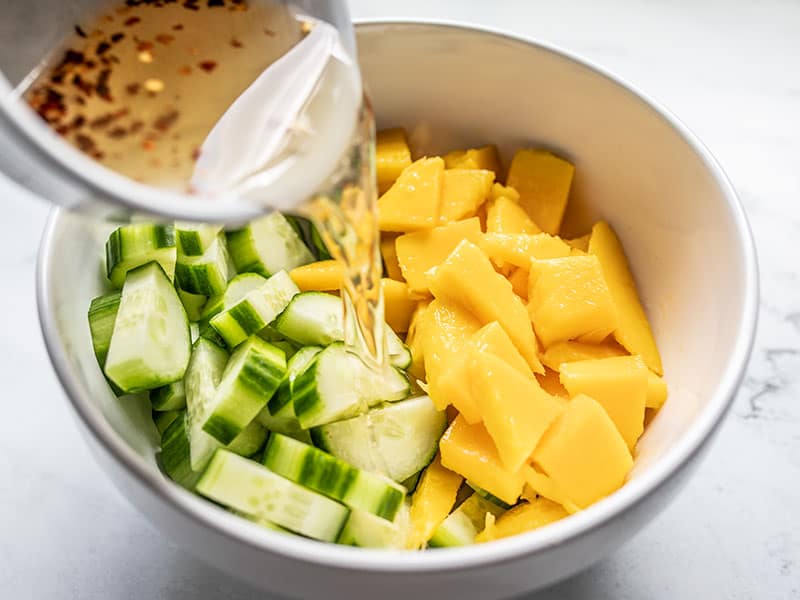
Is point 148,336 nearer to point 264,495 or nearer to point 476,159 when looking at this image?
point 264,495

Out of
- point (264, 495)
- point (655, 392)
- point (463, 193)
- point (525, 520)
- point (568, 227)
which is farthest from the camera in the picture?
point (568, 227)

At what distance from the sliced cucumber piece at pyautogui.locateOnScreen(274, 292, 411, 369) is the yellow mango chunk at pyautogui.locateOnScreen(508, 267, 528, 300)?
0.24 meters

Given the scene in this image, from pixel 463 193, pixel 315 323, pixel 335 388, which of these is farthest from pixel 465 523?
pixel 463 193

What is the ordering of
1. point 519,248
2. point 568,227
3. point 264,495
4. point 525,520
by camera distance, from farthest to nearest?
point 568,227
point 519,248
point 525,520
point 264,495

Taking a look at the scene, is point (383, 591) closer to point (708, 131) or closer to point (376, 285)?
point (376, 285)

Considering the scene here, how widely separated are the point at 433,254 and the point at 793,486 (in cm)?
75

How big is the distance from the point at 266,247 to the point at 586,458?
0.66 meters

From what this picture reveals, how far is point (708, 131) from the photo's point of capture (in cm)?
226

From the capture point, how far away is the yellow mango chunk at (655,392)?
1435 mm

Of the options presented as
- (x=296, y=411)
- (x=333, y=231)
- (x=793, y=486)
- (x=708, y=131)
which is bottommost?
(x=793, y=486)

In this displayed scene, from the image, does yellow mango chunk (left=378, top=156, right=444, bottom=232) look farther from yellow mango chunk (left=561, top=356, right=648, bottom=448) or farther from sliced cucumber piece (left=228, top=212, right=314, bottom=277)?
yellow mango chunk (left=561, top=356, right=648, bottom=448)

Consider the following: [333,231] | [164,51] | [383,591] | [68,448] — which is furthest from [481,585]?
[68,448]

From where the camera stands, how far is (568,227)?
180 cm

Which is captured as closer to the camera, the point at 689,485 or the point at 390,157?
the point at 689,485
